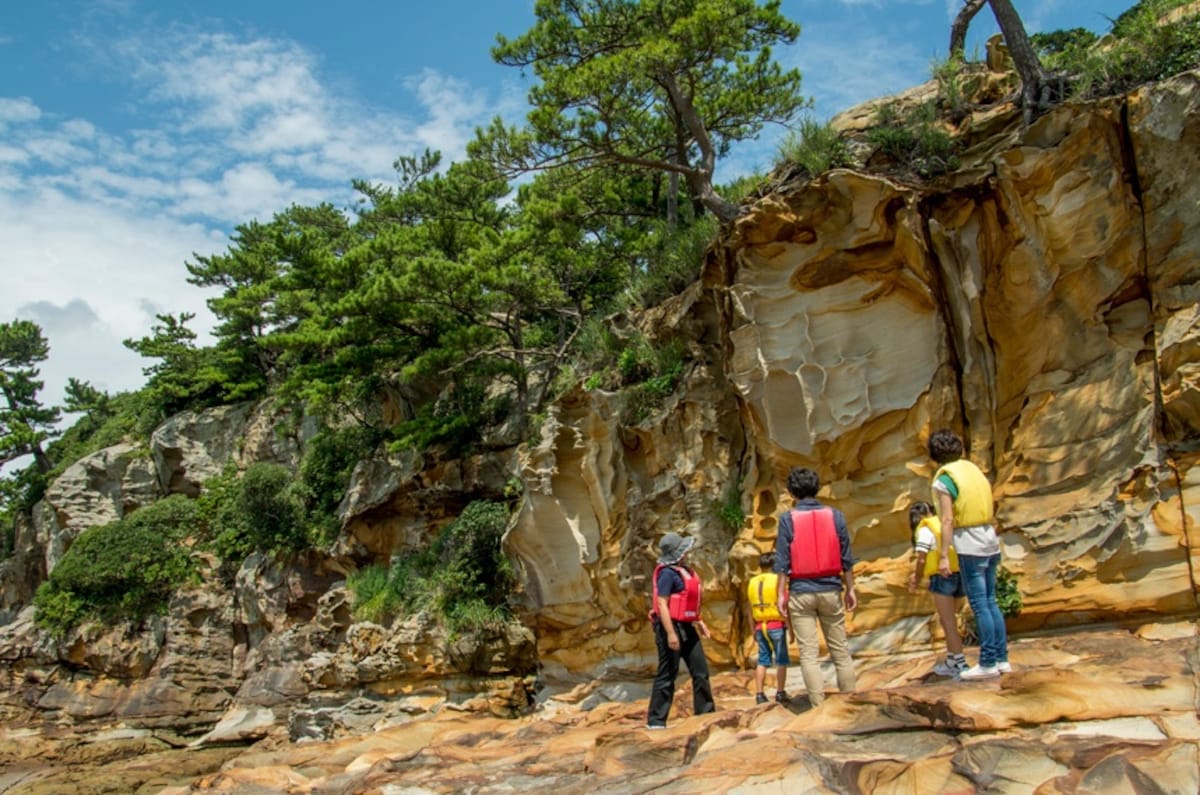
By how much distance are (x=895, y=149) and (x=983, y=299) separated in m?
2.08

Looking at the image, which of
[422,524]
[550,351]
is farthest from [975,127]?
[422,524]

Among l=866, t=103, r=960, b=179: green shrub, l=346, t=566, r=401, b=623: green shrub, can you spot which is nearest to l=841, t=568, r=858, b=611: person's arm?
l=866, t=103, r=960, b=179: green shrub

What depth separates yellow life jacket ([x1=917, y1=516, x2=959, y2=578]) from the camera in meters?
6.17

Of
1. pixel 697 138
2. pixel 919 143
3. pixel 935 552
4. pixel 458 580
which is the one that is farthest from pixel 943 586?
pixel 458 580

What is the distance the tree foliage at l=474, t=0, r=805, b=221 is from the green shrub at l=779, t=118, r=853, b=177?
1281 mm

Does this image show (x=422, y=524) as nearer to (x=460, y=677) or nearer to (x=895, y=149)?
(x=460, y=677)

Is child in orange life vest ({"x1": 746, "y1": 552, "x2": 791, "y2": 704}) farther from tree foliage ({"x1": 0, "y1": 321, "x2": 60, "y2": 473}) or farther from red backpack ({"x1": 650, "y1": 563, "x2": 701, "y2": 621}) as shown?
tree foliage ({"x1": 0, "y1": 321, "x2": 60, "y2": 473})

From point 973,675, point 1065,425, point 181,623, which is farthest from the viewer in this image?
point 181,623

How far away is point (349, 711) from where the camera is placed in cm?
1471

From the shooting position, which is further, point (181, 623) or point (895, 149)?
point (181, 623)

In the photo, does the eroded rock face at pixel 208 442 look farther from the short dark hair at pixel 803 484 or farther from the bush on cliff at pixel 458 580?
the short dark hair at pixel 803 484

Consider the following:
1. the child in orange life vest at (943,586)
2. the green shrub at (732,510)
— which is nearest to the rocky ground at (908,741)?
the child in orange life vest at (943,586)

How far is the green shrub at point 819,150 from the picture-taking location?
33.6 ft

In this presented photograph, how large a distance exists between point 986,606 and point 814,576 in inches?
43.4
